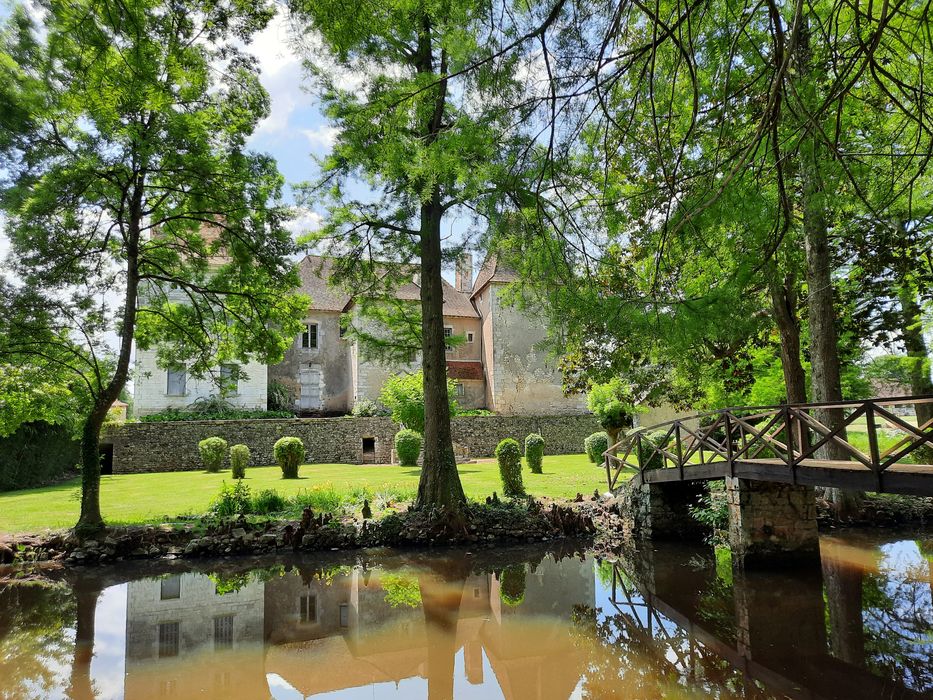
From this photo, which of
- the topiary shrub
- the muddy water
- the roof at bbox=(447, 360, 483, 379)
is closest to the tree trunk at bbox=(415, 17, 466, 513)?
the muddy water

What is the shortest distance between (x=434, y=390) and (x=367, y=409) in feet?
50.2

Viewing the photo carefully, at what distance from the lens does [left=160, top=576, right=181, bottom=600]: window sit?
816cm

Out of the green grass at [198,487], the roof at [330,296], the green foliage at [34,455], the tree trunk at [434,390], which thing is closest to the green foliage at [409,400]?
the green grass at [198,487]

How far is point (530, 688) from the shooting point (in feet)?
17.4

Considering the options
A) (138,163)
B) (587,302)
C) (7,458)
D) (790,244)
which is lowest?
(7,458)

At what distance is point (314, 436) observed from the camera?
24000 millimetres

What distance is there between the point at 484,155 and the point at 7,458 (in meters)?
18.9

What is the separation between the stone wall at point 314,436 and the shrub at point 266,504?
10.5 metres

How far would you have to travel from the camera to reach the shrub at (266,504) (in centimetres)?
1259

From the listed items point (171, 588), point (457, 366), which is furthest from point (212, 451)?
point (457, 366)

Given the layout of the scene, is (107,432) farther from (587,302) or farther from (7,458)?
(587,302)

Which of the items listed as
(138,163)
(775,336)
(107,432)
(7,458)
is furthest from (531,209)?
(107,432)

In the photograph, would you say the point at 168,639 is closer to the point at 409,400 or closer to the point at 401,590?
the point at 401,590

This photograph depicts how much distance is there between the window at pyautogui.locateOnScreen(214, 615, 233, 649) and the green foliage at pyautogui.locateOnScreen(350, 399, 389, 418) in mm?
A: 18705
